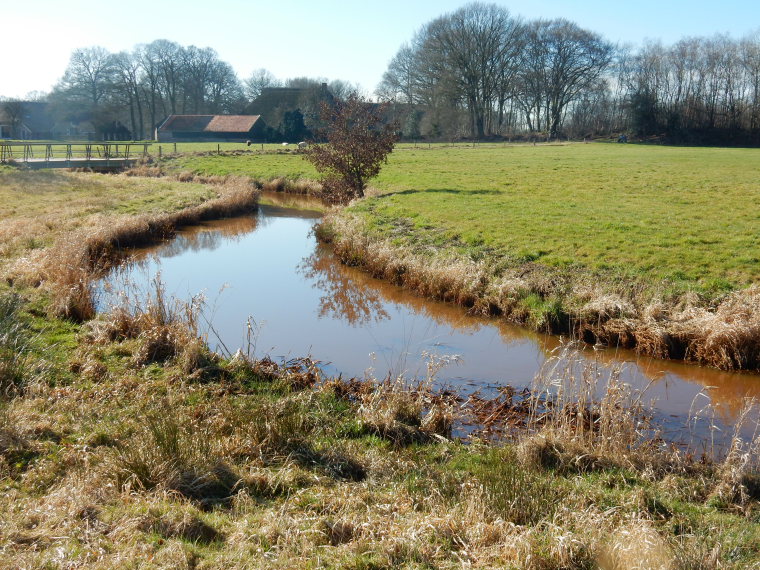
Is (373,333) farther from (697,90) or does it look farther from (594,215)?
(697,90)

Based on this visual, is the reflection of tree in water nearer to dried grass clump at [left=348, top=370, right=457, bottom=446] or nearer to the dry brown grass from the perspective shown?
the dry brown grass

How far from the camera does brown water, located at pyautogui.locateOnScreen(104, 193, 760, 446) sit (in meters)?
8.43

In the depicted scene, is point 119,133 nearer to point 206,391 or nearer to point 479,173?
point 479,173

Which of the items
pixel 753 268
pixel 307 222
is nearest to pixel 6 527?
pixel 753 268

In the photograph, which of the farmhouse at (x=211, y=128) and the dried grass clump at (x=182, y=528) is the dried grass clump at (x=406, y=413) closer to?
the dried grass clump at (x=182, y=528)

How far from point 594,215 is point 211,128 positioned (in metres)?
59.9

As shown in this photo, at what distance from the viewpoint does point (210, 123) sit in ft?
231

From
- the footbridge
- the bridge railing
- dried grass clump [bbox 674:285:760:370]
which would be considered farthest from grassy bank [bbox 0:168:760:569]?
the bridge railing

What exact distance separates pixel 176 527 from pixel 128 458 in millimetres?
1157

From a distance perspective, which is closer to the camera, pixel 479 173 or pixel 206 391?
pixel 206 391

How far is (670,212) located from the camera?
56.0 feet

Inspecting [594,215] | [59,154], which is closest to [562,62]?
[59,154]

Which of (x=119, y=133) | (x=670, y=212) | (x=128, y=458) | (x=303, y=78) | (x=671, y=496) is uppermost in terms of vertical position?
(x=303, y=78)

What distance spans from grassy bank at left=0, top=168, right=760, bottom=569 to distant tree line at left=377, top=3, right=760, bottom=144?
2280 inches
